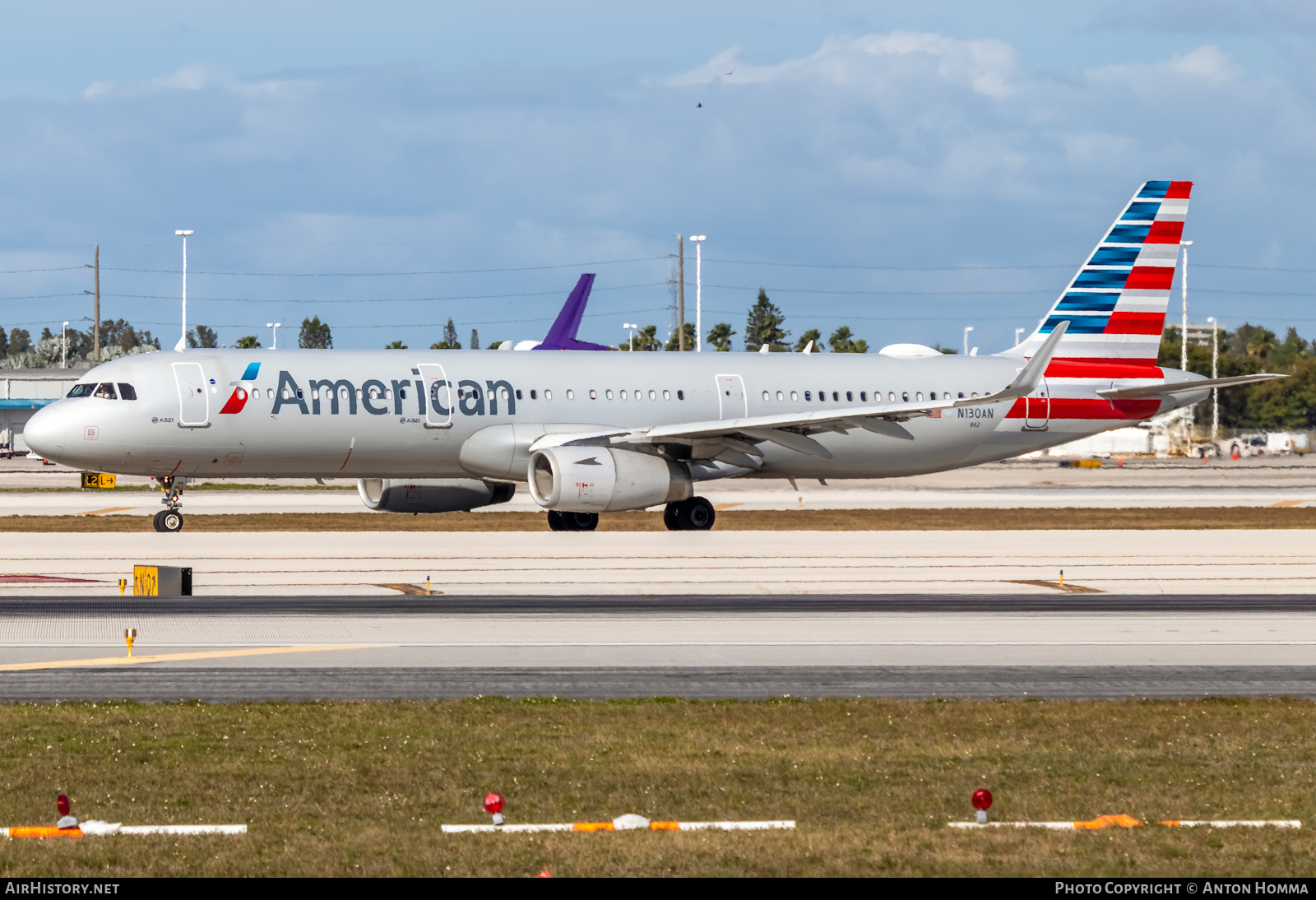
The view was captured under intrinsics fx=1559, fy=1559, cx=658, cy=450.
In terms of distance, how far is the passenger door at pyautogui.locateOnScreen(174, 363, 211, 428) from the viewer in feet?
116

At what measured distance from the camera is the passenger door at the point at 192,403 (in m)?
35.3

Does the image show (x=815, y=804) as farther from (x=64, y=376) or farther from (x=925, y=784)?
(x=64, y=376)

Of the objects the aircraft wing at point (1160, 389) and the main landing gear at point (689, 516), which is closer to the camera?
the main landing gear at point (689, 516)

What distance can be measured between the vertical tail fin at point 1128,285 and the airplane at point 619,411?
2.0 inches

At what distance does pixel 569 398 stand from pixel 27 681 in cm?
2354

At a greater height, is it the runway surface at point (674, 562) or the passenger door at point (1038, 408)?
the passenger door at point (1038, 408)

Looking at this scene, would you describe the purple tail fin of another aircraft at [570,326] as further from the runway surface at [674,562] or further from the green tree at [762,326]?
the green tree at [762,326]

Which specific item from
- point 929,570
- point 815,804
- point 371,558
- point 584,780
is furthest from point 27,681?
point 929,570

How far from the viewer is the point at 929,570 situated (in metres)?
27.7

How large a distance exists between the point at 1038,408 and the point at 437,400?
53.6 ft

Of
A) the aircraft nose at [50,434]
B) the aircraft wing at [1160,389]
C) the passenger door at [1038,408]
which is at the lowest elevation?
the aircraft nose at [50,434]

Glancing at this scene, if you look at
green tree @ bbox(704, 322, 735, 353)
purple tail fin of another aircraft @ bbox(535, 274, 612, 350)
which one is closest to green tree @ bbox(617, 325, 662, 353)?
green tree @ bbox(704, 322, 735, 353)

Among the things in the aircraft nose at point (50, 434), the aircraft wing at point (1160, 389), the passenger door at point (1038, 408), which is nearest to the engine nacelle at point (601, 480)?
the aircraft nose at point (50, 434)

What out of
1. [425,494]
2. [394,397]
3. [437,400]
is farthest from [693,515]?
[394,397]
